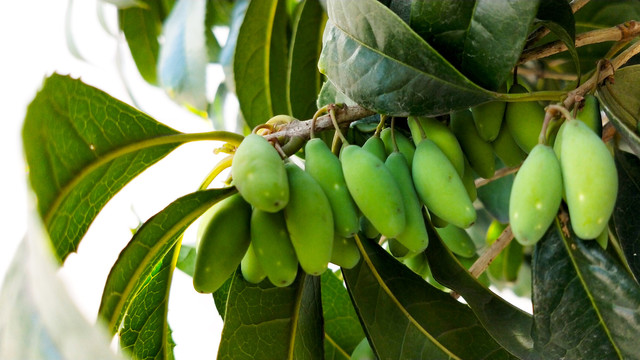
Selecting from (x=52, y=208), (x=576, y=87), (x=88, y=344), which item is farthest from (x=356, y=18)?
(x=88, y=344)

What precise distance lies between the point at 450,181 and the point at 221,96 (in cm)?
100

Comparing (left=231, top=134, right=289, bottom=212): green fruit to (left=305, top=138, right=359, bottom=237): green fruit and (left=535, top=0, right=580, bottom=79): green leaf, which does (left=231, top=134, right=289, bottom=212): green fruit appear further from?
(left=535, top=0, right=580, bottom=79): green leaf

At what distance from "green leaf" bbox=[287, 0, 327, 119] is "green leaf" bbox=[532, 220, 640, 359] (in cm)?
55

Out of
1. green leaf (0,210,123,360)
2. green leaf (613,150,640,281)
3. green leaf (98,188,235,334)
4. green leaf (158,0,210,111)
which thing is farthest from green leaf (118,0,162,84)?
green leaf (0,210,123,360)

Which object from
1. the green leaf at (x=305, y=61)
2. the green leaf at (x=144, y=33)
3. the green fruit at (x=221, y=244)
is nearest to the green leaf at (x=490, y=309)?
the green fruit at (x=221, y=244)

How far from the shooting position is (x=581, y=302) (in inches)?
22.7

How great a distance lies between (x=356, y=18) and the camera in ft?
1.99

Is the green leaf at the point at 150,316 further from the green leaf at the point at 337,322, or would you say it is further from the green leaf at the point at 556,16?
the green leaf at the point at 556,16

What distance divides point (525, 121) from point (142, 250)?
0.39m

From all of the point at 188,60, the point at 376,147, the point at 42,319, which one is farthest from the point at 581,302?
the point at 188,60

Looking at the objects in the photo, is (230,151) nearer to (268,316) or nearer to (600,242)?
(268,316)

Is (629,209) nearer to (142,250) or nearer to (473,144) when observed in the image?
(473,144)

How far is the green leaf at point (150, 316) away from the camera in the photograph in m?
0.78

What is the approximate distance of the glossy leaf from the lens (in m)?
0.61
